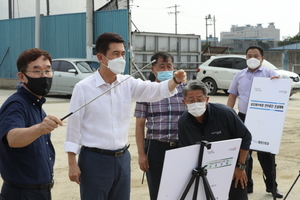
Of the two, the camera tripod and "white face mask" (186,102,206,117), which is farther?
"white face mask" (186,102,206,117)

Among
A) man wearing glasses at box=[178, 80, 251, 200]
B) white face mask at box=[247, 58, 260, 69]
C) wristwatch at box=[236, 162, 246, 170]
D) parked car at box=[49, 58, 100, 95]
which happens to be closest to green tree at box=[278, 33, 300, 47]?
parked car at box=[49, 58, 100, 95]

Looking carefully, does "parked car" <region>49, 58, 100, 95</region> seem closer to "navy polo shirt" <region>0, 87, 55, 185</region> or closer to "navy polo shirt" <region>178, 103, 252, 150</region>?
"navy polo shirt" <region>178, 103, 252, 150</region>

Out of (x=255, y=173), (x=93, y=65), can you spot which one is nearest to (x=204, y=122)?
(x=255, y=173)

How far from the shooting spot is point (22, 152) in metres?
2.79

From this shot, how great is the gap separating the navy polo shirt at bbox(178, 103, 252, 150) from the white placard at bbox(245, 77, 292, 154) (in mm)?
1720

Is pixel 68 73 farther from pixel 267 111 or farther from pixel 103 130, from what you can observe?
pixel 103 130

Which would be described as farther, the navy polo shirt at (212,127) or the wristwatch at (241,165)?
the wristwatch at (241,165)

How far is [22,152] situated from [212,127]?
4.95 feet

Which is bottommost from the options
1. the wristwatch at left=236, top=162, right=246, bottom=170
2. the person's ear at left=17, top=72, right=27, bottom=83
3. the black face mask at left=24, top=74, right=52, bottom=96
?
the wristwatch at left=236, top=162, right=246, bottom=170

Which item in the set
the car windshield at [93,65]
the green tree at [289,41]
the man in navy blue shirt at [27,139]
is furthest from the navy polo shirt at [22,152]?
the green tree at [289,41]

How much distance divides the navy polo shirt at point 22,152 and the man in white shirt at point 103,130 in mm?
362

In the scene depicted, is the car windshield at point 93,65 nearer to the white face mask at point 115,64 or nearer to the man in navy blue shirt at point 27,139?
the white face mask at point 115,64

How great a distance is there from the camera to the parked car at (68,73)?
15789 mm

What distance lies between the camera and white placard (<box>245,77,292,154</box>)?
521 centimetres
